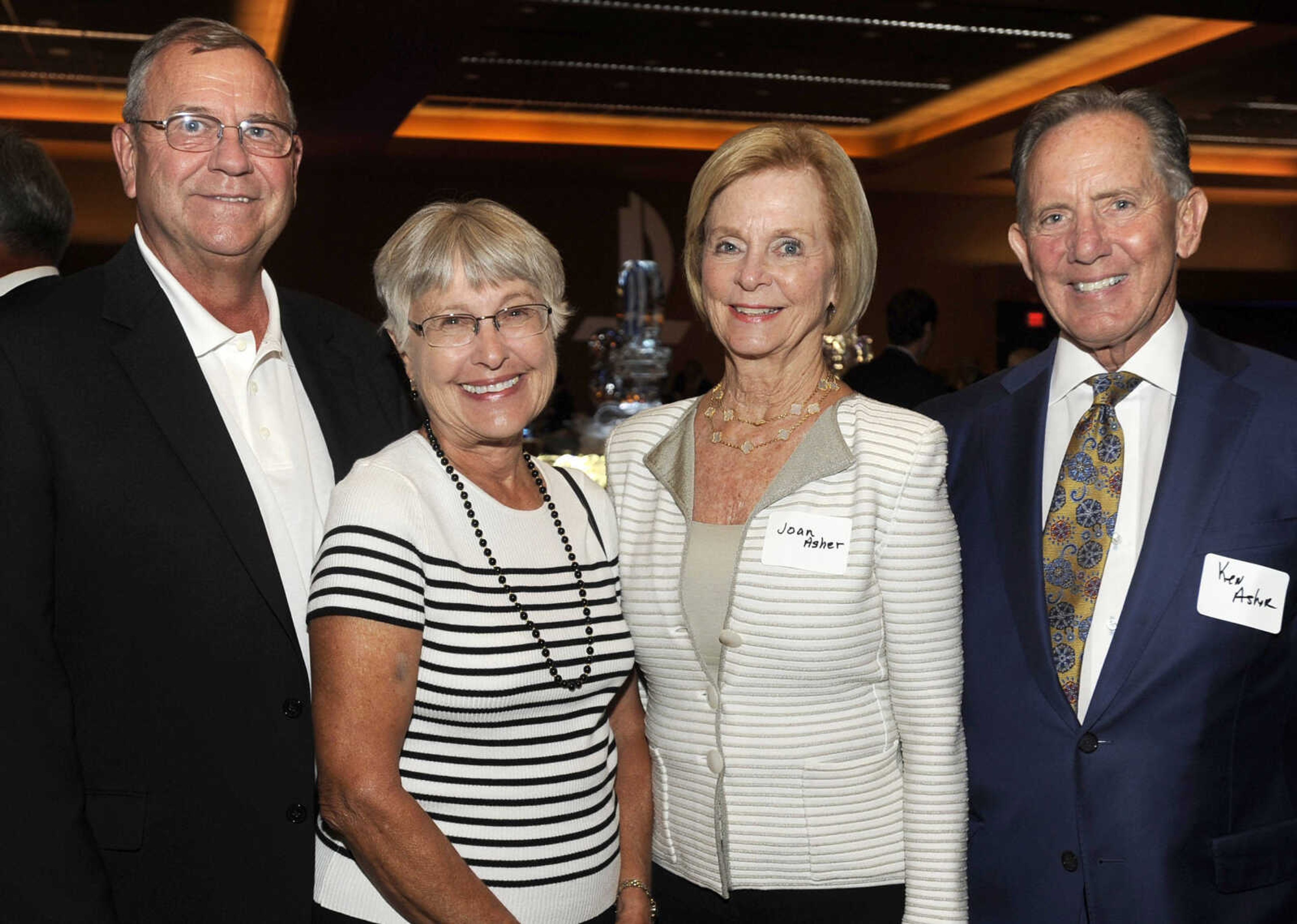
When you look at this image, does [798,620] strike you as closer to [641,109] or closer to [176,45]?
[176,45]

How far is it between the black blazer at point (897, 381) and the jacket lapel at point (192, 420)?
162 inches

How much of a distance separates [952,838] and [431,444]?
37.7 inches

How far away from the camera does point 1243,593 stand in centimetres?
177

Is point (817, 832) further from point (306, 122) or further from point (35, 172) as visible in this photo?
point (306, 122)

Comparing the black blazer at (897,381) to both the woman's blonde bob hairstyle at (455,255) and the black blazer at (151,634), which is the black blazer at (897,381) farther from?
the black blazer at (151,634)

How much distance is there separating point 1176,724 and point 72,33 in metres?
8.90

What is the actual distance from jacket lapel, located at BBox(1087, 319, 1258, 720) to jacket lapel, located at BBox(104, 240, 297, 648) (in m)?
1.22

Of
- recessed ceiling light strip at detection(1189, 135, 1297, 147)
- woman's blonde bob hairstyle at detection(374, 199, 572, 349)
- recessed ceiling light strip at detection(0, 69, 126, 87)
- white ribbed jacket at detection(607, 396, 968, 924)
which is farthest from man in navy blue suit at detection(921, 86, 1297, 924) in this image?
recessed ceiling light strip at detection(1189, 135, 1297, 147)

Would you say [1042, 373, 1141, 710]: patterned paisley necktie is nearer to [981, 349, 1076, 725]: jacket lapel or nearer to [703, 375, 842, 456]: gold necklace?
[981, 349, 1076, 725]: jacket lapel

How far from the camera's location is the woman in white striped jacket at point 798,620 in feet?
5.81

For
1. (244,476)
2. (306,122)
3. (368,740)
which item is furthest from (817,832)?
(306,122)

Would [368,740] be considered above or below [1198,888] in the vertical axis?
above

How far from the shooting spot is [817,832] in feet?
5.88

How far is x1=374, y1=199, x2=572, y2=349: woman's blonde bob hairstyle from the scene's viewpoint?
5.66 feet
